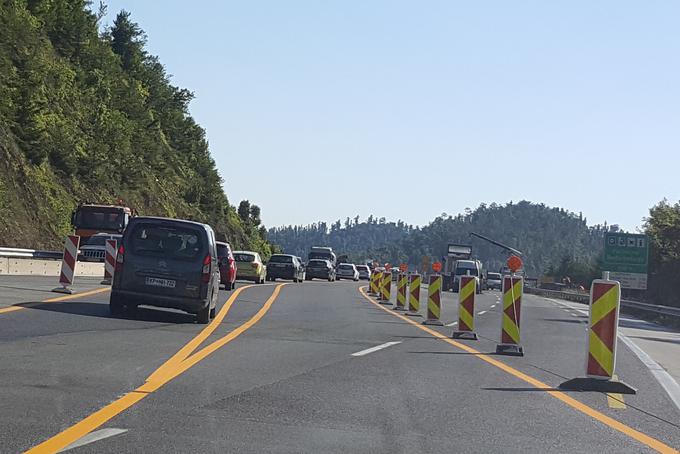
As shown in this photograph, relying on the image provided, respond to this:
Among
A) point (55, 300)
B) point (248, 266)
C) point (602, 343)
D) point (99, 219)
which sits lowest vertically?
point (55, 300)

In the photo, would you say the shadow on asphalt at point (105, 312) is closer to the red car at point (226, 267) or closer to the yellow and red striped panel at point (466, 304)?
the yellow and red striped panel at point (466, 304)

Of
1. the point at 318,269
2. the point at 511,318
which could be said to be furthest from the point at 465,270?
the point at 511,318

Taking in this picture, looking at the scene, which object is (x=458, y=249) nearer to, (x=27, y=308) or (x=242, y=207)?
(x=242, y=207)

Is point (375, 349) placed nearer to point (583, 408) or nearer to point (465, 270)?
point (583, 408)

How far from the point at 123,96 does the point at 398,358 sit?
7369 cm

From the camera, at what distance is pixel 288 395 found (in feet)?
32.8

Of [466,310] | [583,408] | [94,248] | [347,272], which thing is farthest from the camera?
[347,272]

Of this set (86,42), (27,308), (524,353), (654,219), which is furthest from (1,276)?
(654,219)

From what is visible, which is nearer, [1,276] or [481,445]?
[481,445]

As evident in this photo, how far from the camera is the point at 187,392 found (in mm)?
9719

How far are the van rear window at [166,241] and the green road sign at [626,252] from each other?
40.3 m

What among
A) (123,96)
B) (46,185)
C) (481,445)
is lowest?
(481,445)

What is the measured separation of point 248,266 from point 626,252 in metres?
21.8

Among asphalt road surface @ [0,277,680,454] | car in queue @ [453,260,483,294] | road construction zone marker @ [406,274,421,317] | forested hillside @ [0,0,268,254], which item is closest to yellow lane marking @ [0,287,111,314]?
asphalt road surface @ [0,277,680,454]
